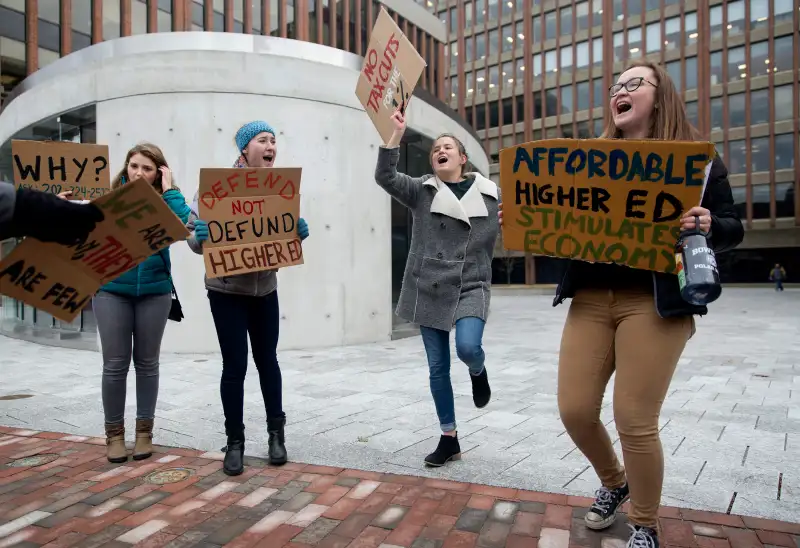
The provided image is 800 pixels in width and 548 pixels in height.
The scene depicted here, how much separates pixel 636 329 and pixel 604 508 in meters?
0.92

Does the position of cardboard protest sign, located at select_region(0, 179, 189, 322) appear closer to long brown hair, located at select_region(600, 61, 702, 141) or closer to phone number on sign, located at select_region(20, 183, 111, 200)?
phone number on sign, located at select_region(20, 183, 111, 200)

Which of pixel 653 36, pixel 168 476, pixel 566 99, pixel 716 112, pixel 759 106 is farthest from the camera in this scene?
pixel 566 99

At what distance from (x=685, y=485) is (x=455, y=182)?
2.17 m

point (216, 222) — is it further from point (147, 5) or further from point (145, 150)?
point (147, 5)

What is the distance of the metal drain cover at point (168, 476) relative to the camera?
3248 millimetres

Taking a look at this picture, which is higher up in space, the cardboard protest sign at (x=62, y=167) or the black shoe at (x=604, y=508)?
the cardboard protest sign at (x=62, y=167)

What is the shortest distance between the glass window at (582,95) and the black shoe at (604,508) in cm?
4780

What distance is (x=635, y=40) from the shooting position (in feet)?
145

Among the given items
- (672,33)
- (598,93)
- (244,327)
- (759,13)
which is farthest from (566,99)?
(244,327)

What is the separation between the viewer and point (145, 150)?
361 cm

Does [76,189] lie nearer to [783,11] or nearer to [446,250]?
[446,250]

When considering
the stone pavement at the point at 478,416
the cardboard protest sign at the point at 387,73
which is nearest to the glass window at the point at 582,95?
the stone pavement at the point at 478,416

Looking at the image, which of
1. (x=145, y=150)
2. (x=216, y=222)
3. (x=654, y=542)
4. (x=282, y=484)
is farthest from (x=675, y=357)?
(x=145, y=150)

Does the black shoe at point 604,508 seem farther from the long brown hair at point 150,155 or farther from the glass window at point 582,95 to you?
the glass window at point 582,95
